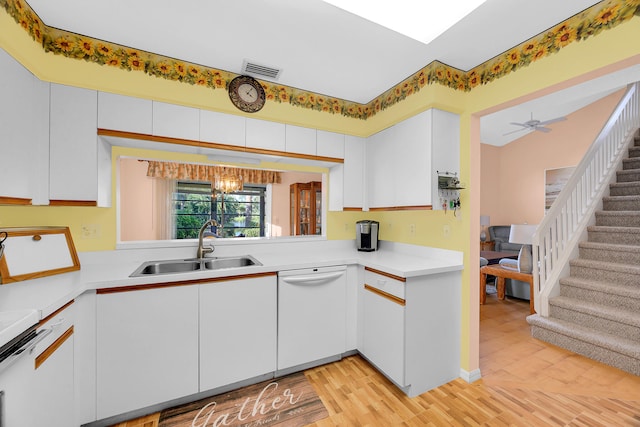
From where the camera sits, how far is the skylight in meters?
1.47

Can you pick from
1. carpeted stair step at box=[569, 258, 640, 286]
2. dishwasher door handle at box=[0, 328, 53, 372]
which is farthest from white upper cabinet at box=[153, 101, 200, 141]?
carpeted stair step at box=[569, 258, 640, 286]

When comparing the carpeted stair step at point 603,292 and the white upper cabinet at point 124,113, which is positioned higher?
the white upper cabinet at point 124,113

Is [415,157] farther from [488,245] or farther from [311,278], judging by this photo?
[488,245]

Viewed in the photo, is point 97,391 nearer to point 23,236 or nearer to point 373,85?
point 23,236

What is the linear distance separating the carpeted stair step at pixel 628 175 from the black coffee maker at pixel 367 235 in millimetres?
3565

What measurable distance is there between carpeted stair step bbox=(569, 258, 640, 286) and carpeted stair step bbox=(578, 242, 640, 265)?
0.35 ft

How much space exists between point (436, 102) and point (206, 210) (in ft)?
12.6

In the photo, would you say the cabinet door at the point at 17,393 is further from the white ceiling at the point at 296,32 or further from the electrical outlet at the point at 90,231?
the white ceiling at the point at 296,32

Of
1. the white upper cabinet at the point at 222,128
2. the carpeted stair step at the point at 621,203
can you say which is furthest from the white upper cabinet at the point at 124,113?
the carpeted stair step at the point at 621,203

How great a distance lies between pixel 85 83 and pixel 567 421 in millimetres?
3741

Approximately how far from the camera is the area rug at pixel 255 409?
1.68 metres

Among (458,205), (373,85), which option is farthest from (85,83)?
(458,205)

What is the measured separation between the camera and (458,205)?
211 centimetres

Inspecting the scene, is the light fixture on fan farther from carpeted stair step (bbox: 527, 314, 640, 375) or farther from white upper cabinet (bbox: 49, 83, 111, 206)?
carpeted stair step (bbox: 527, 314, 640, 375)
